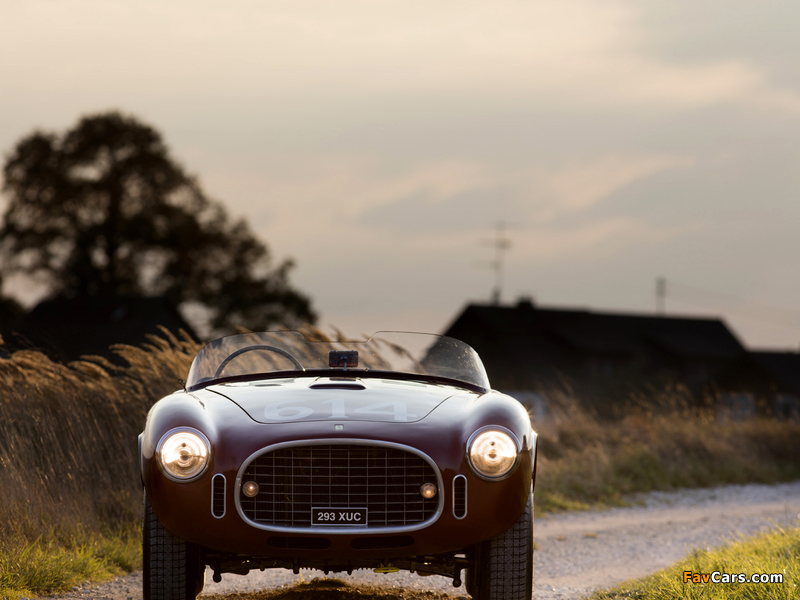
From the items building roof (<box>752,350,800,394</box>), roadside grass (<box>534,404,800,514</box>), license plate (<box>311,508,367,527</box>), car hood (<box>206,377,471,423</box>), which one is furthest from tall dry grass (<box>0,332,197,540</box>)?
building roof (<box>752,350,800,394</box>)

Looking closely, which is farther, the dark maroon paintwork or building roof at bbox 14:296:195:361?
building roof at bbox 14:296:195:361

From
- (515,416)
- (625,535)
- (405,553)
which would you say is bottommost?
(625,535)

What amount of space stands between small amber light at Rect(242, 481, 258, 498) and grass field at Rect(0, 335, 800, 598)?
1868mm

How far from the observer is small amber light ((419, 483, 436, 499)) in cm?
430

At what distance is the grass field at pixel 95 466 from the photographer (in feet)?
19.9

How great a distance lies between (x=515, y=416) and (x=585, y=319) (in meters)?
53.5

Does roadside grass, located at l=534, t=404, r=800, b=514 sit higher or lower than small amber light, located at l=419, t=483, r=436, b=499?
lower

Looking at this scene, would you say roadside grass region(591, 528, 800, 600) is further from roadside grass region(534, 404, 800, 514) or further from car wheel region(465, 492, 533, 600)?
roadside grass region(534, 404, 800, 514)

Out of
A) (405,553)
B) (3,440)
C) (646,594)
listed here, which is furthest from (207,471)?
(3,440)

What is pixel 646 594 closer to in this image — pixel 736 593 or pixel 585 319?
pixel 736 593

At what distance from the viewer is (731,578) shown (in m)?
5.46

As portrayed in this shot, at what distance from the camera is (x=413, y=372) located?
18.8 ft

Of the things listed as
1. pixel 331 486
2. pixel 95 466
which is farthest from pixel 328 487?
pixel 95 466

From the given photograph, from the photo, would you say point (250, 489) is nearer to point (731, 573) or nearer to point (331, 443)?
point (331, 443)
